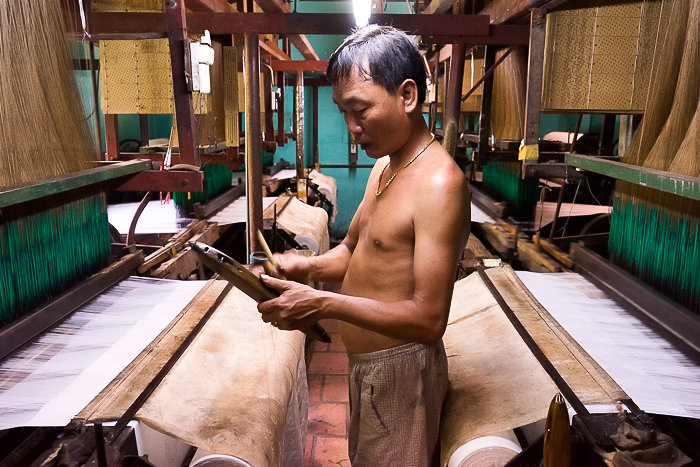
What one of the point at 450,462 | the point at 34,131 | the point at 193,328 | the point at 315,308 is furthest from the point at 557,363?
the point at 34,131

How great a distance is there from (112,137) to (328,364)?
257 centimetres

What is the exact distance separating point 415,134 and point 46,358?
142 centimetres

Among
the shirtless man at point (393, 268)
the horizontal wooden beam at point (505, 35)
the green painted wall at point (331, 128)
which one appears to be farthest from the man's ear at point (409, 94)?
the green painted wall at point (331, 128)

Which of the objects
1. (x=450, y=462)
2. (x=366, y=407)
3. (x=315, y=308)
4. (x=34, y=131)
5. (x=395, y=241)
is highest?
(x=34, y=131)

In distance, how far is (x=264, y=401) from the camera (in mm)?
1823


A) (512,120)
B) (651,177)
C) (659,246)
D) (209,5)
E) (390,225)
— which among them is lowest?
(659,246)

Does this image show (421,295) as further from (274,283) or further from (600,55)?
(600,55)

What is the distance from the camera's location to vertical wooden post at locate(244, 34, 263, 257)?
322 centimetres

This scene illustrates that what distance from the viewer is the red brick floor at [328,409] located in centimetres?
304

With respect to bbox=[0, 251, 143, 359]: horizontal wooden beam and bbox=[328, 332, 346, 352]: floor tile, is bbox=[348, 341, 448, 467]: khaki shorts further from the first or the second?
bbox=[328, 332, 346, 352]: floor tile

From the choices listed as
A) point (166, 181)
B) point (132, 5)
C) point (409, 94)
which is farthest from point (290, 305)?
point (132, 5)

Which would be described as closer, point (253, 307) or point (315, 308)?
point (315, 308)

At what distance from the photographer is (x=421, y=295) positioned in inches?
54.8

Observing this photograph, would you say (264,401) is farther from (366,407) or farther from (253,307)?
(253,307)
